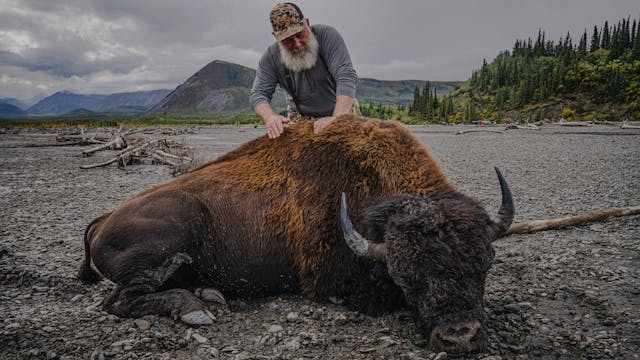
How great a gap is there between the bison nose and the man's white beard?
465 cm

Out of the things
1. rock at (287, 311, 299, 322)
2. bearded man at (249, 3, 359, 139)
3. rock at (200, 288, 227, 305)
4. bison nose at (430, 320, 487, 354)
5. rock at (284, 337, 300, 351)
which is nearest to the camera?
bison nose at (430, 320, 487, 354)

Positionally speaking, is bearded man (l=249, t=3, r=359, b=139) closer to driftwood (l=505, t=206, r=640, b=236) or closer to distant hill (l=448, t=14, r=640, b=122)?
driftwood (l=505, t=206, r=640, b=236)

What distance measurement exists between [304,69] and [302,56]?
0.27 meters

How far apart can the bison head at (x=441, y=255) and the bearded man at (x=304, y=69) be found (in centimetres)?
245

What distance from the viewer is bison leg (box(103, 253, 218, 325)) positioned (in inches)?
163

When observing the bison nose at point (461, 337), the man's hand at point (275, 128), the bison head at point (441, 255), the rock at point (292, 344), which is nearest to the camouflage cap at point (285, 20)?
the man's hand at point (275, 128)

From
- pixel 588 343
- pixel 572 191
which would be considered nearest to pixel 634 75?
pixel 572 191

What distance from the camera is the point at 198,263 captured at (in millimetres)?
4668

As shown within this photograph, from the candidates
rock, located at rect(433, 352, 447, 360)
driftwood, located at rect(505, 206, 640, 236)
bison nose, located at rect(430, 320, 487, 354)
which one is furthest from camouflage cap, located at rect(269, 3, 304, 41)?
driftwood, located at rect(505, 206, 640, 236)

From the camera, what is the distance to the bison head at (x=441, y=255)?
10.8 feet

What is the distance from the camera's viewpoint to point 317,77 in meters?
6.57

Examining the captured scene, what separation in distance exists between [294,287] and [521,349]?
2598 millimetres

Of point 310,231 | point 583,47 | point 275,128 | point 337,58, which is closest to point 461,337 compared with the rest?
point 310,231

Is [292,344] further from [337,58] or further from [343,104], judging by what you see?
[337,58]
